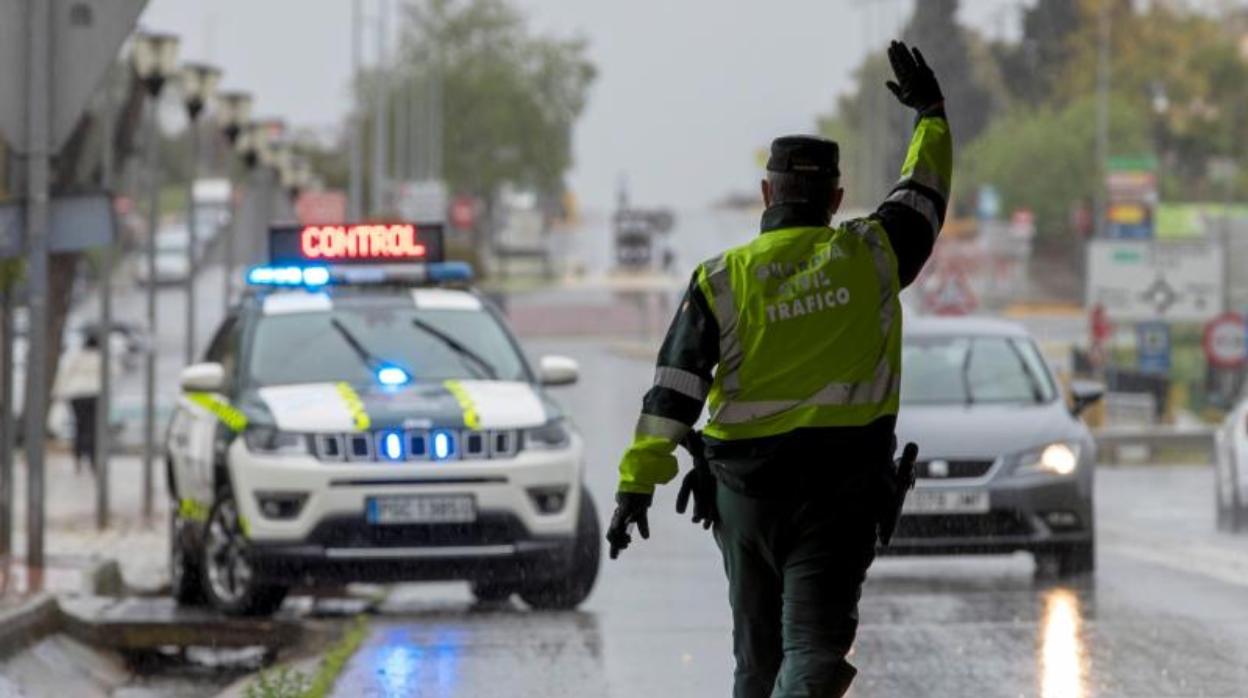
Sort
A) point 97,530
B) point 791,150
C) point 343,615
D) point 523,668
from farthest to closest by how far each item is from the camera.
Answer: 1. point 97,530
2. point 343,615
3. point 523,668
4. point 791,150

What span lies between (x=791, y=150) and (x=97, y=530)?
1617 centimetres

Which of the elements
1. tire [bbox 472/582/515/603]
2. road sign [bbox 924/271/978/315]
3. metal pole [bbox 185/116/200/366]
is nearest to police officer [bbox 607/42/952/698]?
tire [bbox 472/582/515/603]

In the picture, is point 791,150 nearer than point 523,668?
Yes

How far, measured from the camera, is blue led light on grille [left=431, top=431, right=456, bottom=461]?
14625mm

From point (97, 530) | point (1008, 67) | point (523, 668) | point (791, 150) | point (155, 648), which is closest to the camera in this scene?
point (791, 150)

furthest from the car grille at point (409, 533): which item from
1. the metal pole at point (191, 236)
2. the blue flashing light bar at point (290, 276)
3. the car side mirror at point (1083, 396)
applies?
the metal pole at point (191, 236)

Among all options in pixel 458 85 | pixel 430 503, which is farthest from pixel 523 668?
pixel 458 85

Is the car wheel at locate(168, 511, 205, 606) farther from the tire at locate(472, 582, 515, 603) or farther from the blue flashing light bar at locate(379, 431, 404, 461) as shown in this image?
the blue flashing light bar at locate(379, 431, 404, 461)

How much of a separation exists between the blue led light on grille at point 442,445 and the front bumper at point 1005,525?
2.81 meters

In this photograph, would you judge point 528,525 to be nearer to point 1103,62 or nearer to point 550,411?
point 550,411

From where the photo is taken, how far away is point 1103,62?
9694 cm

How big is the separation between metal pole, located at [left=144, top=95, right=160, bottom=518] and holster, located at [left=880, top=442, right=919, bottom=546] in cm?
1772

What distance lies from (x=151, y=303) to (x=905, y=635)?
51.0 feet

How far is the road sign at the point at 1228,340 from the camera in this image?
40875 millimetres
